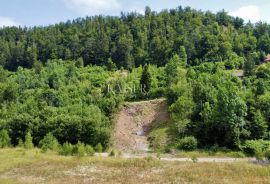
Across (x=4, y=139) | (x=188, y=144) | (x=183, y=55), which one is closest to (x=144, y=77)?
(x=183, y=55)

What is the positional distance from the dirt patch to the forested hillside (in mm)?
33101

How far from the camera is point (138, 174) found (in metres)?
29.6

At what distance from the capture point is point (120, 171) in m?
31.1

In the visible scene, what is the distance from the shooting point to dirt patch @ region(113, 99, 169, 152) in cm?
5638

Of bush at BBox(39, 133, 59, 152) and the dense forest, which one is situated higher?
the dense forest

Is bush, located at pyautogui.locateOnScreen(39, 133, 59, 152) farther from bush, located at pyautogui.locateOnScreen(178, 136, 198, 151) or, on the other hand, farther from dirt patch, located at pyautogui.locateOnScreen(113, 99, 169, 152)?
bush, located at pyautogui.locateOnScreen(178, 136, 198, 151)

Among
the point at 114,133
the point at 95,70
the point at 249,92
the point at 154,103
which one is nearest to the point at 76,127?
the point at 114,133

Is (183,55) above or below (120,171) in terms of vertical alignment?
above

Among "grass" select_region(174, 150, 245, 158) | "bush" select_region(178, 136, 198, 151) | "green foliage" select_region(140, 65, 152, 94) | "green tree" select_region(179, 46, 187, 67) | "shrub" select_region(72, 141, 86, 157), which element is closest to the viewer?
"shrub" select_region(72, 141, 86, 157)

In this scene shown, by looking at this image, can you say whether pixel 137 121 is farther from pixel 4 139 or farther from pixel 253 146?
pixel 253 146

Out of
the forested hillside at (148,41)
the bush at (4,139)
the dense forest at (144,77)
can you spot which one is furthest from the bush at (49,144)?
the forested hillside at (148,41)

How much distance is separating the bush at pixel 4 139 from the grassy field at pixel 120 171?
462 inches

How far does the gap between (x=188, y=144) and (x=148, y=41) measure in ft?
217

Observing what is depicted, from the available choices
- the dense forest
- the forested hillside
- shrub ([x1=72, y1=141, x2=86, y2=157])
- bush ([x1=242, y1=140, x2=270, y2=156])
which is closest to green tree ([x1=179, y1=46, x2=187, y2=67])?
the dense forest
